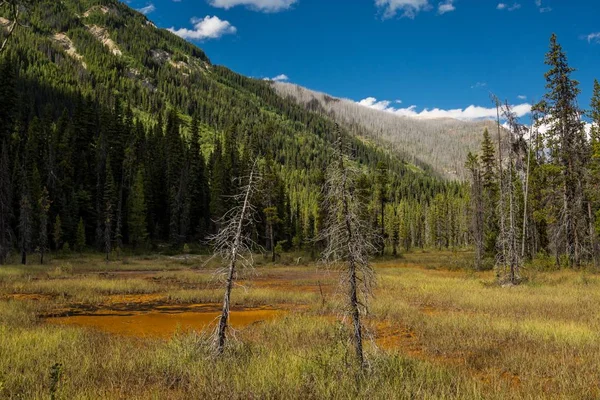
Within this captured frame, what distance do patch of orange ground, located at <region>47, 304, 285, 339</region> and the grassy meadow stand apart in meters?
0.09

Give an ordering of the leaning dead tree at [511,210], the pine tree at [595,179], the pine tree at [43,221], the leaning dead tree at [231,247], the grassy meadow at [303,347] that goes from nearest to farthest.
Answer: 1. the grassy meadow at [303,347]
2. the leaning dead tree at [231,247]
3. the leaning dead tree at [511,210]
4. the pine tree at [595,179]
5. the pine tree at [43,221]

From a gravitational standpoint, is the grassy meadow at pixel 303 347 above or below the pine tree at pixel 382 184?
below

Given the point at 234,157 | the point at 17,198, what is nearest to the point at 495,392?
the point at 17,198

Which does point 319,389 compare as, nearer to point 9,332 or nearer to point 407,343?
point 407,343

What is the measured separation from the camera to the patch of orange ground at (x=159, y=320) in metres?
14.2

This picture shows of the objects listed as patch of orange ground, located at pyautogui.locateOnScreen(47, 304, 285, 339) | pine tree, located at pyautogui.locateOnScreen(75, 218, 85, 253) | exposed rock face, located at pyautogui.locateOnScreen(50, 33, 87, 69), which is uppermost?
exposed rock face, located at pyautogui.locateOnScreen(50, 33, 87, 69)

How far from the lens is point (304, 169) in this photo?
16912 cm

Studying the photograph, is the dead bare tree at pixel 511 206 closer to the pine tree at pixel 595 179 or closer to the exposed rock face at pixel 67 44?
the pine tree at pixel 595 179

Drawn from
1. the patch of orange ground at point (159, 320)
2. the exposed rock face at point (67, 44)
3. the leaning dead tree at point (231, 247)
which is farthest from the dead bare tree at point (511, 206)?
the exposed rock face at point (67, 44)

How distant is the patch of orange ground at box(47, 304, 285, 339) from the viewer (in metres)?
14.2

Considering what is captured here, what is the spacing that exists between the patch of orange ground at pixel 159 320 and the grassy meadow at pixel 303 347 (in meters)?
0.09

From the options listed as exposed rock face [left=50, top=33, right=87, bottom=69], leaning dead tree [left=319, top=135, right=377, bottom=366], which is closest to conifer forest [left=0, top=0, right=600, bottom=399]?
leaning dead tree [left=319, top=135, right=377, bottom=366]

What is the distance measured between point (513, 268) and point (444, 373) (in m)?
20.4

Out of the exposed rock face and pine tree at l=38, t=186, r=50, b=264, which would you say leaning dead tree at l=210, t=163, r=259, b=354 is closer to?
pine tree at l=38, t=186, r=50, b=264
